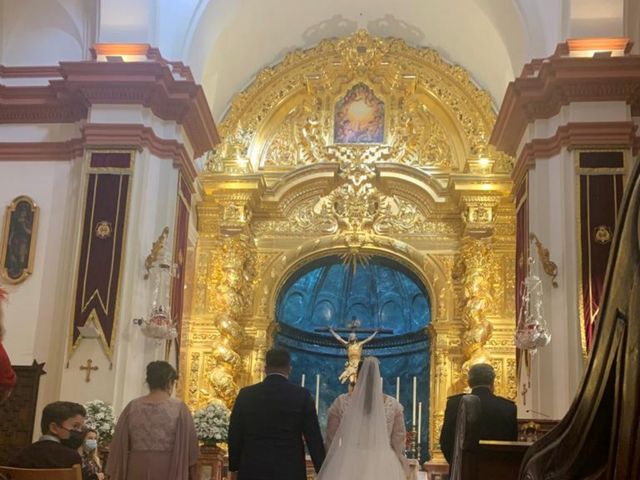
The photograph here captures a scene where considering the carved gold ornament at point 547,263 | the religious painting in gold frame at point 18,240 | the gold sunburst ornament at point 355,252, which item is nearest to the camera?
the carved gold ornament at point 547,263

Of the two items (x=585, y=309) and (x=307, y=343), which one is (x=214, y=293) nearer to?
(x=307, y=343)

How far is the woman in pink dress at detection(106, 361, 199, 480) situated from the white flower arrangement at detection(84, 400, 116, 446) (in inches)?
168

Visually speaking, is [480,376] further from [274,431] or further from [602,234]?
[602,234]

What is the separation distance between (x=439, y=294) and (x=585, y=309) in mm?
4554

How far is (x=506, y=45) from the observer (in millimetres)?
13531

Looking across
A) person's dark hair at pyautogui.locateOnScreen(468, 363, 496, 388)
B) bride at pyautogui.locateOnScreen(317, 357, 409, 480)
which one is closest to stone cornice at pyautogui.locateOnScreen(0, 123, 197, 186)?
bride at pyautogui.locateOnScreen(317, 357, 409, 480)

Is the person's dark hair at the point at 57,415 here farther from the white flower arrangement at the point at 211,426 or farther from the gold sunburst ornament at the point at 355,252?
the gold sunburst ornament at the point at 355,252

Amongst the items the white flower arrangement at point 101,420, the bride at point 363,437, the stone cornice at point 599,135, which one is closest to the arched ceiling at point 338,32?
the stone cornice at point 599,135

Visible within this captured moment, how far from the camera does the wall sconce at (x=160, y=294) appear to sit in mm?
10578

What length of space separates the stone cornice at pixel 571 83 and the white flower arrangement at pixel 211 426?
5241 mm

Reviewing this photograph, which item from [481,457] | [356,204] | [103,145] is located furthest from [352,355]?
[481,457]

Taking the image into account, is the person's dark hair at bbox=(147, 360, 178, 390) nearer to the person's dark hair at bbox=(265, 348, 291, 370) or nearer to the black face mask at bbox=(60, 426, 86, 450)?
the black face mask at bbox=(60, 426, 86, 450)

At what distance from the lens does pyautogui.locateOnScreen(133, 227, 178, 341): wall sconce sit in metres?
10.6

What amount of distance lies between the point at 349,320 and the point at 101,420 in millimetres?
7952
